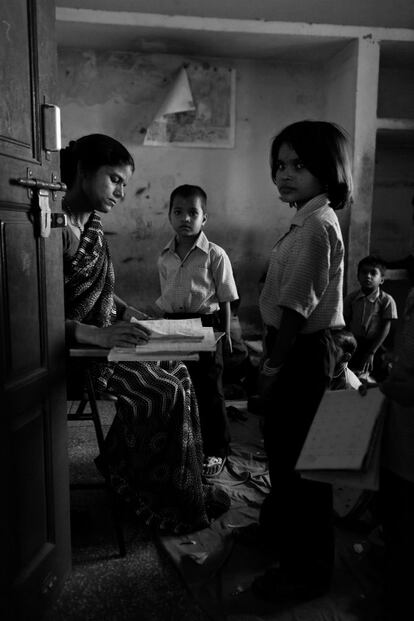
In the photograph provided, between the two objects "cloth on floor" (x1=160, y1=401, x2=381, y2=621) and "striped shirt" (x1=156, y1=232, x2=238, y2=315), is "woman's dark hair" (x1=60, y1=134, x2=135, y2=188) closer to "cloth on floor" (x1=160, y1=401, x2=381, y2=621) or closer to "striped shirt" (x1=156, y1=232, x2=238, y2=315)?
"striped shirt" (x1=156, y1=232, x2=238, y2=315)

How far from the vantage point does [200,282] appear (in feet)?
10.9

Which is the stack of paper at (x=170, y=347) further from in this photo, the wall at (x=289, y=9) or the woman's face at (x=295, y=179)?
the wall at (x=289, y=9)

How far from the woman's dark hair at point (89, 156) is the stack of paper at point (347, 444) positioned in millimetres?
1504

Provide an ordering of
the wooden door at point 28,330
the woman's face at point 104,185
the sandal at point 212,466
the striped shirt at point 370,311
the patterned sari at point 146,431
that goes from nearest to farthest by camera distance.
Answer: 1. the wooden door at point 28,330
2. the patterned sari at point 146,431
3. the woman's face at point 104,185
4. the sandal at point 212,466
5. the striped shirt at point 370,311

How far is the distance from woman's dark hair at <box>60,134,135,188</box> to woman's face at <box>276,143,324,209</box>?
80 cm

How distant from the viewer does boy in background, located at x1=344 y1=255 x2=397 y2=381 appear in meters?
4.01

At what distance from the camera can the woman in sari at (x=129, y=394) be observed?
2156 millimetres

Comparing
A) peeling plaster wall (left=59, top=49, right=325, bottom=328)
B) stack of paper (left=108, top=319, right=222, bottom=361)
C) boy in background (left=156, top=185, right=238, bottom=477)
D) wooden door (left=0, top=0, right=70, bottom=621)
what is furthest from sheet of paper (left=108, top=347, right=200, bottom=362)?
peeling plaster wall (left=59, top=49, right=325, bottom=328)

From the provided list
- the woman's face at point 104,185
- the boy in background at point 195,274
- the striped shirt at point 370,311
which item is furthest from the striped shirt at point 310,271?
the striped shirt at point 370,311

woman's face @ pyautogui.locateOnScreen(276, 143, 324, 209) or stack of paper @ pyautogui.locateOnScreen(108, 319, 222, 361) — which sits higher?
woman's face @ pyautogui.locateOnScreen(276, 143, 324, 209)

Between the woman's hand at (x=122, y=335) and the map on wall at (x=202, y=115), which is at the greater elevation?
the map on wall at (x=202, y=115)

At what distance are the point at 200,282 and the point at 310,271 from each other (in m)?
1.64

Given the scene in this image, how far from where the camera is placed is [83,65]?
166 inches

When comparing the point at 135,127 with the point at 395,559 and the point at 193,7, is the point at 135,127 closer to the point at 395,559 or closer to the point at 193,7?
the point at 193,7
